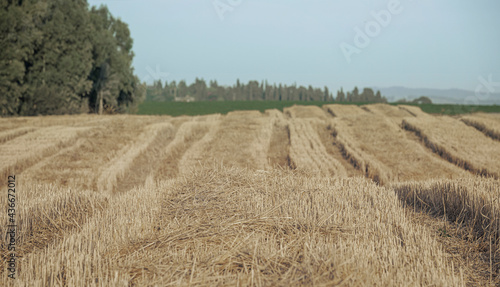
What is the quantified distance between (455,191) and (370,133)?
14.4 meters

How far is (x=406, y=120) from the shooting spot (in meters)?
23.8

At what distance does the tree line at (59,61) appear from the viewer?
27672 millimetres

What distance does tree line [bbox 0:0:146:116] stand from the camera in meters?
27.7

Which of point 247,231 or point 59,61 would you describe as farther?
Result: point 59,61

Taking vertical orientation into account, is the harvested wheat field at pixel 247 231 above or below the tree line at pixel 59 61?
below

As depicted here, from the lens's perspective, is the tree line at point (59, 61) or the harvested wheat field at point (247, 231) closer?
the harvested wheat field at point (247, 231)

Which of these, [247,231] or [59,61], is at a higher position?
[59,61]

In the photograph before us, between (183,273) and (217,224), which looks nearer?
(183,273)

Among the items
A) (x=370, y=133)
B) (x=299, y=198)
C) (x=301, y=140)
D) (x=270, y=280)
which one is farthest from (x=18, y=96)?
(x=270, y=280)

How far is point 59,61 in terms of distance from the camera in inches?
1302

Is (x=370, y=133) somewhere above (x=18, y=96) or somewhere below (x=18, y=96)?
below

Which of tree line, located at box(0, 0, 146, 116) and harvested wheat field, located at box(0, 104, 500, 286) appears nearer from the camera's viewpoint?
harvested wheat field, located at box(0, 104, 500, 286)

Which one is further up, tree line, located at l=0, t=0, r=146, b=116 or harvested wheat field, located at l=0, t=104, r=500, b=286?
tree line, located at l=0, t=0, r=146, b=116

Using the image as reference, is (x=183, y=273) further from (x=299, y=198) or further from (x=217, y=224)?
(x=299, y=198)
